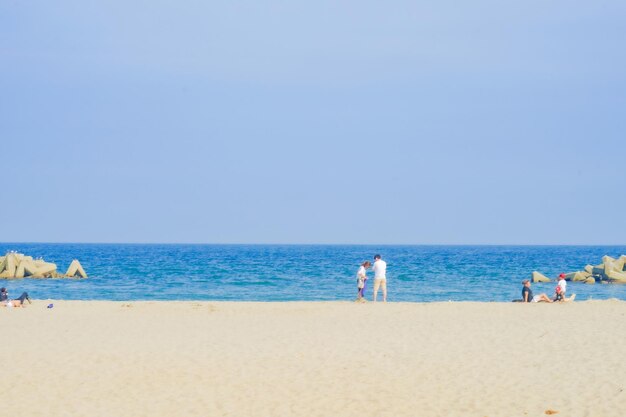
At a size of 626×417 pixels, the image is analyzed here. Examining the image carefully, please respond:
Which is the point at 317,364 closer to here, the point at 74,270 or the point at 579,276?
the point at 579,276

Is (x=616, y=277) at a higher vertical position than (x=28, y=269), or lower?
higher

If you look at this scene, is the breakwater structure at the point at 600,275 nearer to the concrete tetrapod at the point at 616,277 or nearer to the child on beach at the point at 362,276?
the concrete tetrapod at the point at 616,277

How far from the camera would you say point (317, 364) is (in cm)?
1545

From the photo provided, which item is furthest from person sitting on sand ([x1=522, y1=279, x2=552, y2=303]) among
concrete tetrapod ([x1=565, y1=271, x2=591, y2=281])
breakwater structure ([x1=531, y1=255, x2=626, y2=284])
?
concrete tetrapod ([x1=565, y1=271, x2=591, y2=281])

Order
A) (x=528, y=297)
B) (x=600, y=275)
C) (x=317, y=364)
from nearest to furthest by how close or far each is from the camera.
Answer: (x=317, y=364) < (x=528, y=297) < (x=600, y=275)

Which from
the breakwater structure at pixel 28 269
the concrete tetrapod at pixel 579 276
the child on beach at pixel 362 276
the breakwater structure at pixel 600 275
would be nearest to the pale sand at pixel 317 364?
the child on beach at pixel 362 276

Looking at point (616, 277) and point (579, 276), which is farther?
point (579, 276)

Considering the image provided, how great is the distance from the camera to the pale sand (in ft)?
40.6

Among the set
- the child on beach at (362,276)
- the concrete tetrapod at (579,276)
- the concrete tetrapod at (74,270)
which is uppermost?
the child on beach at (362,276)

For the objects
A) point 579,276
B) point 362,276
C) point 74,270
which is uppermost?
point 362,276

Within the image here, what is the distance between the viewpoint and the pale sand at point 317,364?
1237 centimetres

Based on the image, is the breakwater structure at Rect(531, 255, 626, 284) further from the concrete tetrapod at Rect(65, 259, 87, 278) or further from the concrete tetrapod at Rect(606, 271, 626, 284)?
the concrete tetrapod at Rect(65, 259, 87, 278)

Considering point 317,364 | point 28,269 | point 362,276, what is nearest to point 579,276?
point 362,276

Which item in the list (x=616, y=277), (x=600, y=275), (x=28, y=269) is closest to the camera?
(x=616, y=277)
